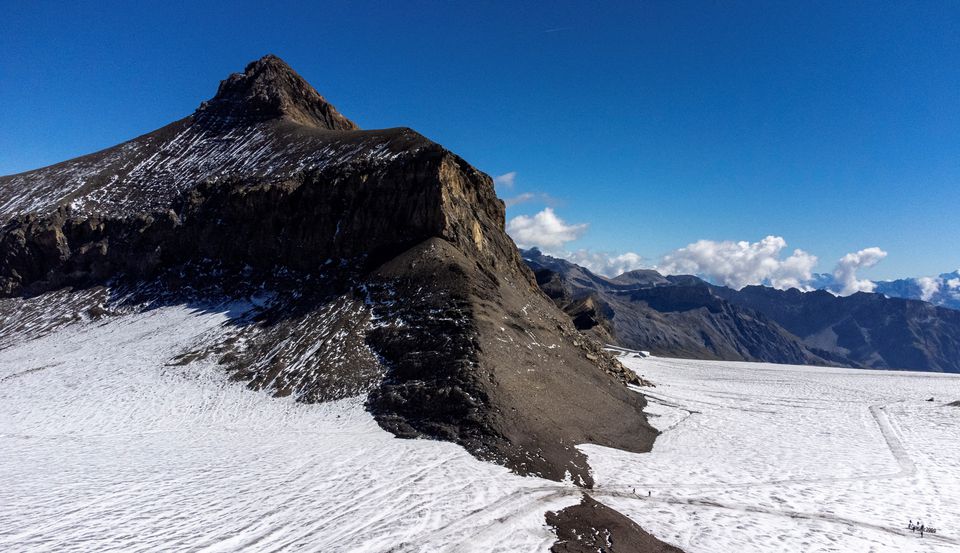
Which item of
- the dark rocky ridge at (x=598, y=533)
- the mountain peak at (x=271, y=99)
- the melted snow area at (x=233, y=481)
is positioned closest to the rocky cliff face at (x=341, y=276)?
the melted snow area at (x=233, y=481)

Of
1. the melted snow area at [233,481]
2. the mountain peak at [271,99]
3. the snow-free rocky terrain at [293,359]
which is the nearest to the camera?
the melted snow area at [233,481]

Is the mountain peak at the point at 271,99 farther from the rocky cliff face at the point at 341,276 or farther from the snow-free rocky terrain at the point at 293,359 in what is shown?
the snow-free rocky terrain at the point at 293,359

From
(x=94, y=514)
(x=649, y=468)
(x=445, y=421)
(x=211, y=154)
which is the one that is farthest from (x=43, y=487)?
(x=211, y=154)

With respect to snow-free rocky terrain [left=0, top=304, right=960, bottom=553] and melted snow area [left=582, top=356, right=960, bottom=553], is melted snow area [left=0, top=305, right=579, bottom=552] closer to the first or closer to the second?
snow-free rocky terrain [left=0, top=304, right=960, bottom=553]

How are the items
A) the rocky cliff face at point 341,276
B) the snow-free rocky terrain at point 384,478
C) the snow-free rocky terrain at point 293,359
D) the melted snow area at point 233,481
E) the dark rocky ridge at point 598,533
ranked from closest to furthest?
the melted snow area at point 233,481
the dark rocky ridge at point 598,533
the snow-free rocky terrain at point 384,478
the snow-free rocky terrain at point 293,359
the rocky cliff face at point 341,276

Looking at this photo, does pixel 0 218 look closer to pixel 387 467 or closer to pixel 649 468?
pixel 387 467

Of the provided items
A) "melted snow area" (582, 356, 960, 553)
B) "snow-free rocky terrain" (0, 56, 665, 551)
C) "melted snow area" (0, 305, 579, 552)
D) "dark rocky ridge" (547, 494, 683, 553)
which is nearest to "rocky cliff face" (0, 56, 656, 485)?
"snow-free rocky terrain" (0, 56, 665, 551)

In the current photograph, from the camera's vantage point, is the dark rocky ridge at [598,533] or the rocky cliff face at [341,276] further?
the rocky cliff face at [341,276]
